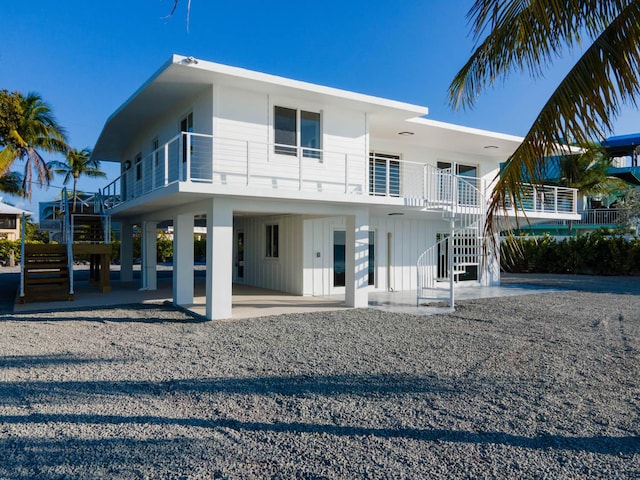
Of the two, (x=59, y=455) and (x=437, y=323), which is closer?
(x=59, y=455)

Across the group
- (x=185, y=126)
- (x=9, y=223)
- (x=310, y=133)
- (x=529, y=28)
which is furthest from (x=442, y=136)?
(x=9, y=223)

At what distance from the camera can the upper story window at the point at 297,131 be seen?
11.7m

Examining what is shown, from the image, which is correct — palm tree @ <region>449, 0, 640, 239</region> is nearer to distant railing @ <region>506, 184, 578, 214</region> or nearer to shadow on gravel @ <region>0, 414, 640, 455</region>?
shadow on gravel @ <region>0, 414, 640, 455</region>

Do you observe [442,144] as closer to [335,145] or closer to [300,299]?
[335,145]

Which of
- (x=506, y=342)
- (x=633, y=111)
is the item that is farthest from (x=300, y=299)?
(x=633, y=111)

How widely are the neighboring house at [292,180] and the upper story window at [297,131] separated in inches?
1.1

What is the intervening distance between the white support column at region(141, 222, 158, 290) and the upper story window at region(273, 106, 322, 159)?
23.5ft

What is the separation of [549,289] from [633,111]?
15.0 meters

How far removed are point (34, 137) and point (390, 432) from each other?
25337mm

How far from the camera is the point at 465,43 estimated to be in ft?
16.0

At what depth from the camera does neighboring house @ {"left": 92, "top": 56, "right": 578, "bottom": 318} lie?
10.4m

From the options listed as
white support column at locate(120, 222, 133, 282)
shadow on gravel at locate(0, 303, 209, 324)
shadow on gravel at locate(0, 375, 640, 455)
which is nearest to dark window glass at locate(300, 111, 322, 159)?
shadow on gravel at locate(0, 303, 209, 324)

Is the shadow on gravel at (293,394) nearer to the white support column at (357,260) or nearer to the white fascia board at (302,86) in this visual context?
the white support column at (357,260)

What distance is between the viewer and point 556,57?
4.39 metres
